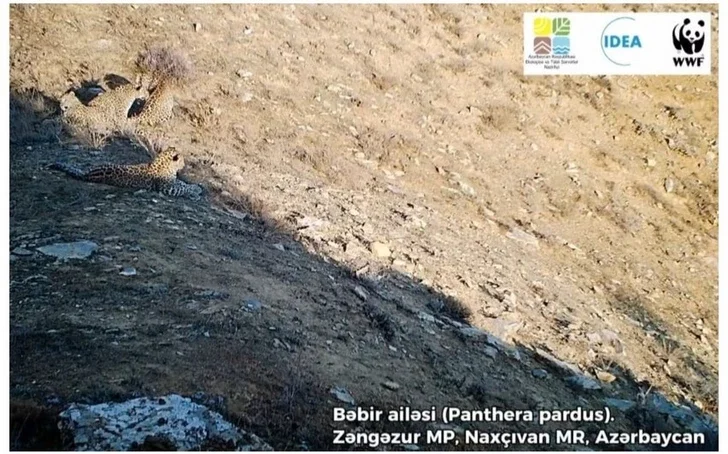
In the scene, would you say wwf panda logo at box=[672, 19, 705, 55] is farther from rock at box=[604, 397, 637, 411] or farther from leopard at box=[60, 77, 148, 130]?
leopard at box=[60, 77, 148, 130]

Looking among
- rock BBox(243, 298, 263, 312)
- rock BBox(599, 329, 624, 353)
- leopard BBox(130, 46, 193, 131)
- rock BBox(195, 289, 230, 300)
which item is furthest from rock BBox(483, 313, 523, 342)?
leopard BBox(130, 46, 193, 131)

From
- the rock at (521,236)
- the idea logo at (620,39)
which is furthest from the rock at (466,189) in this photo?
the idea logo at (620,39)

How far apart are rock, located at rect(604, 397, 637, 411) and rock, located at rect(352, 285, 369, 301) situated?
1517mm

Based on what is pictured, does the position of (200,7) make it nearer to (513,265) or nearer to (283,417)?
(513,265)

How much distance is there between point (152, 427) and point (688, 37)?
403cm

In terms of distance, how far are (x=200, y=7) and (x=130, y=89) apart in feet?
5.26

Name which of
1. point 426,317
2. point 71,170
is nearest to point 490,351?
point 426,317

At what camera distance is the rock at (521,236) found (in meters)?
5.53

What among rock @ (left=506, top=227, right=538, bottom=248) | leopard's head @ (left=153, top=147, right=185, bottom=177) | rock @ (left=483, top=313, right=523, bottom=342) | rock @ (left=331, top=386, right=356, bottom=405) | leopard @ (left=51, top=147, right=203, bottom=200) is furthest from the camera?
rock @ (left=506, top=227, right=538, bottom=248)

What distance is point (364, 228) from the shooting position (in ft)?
16.0

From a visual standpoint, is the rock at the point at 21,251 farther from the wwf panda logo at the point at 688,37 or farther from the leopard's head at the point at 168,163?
the wwf panda logo at the point at 688,37

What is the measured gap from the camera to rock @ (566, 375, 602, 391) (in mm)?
4070

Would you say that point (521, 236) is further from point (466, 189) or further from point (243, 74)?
point (243, 74)
